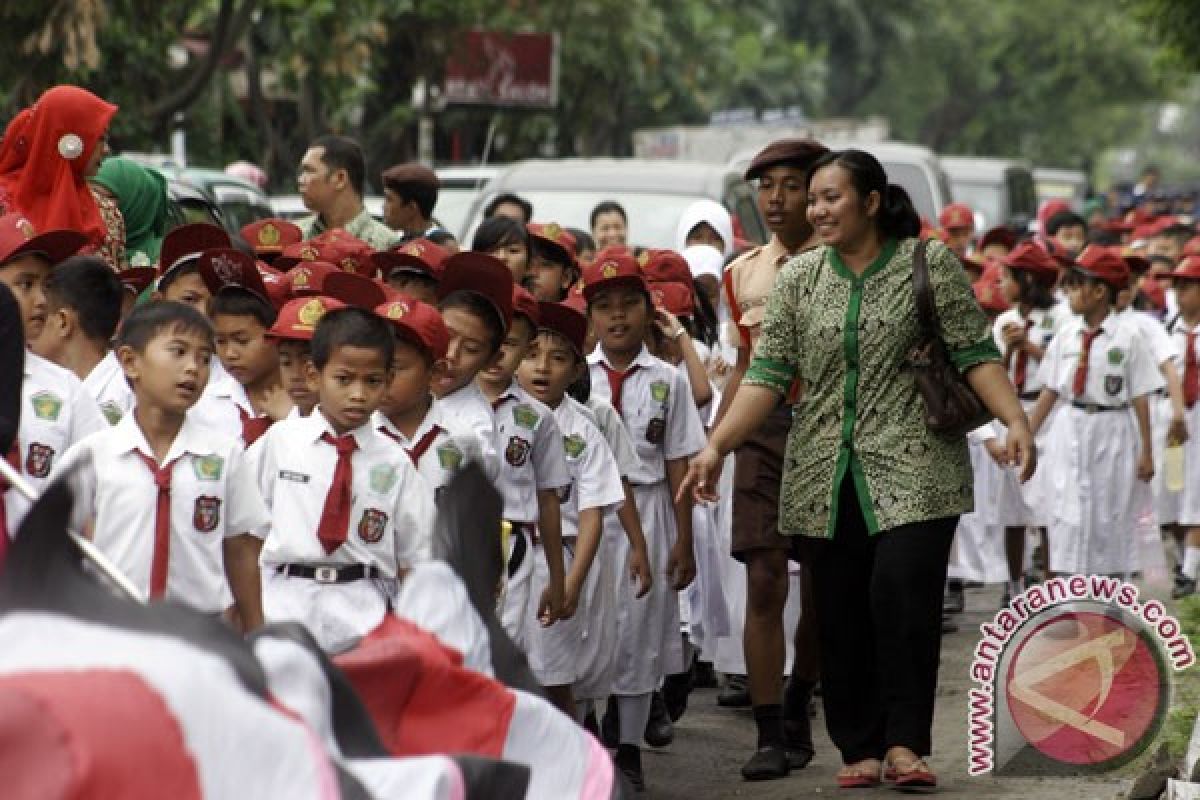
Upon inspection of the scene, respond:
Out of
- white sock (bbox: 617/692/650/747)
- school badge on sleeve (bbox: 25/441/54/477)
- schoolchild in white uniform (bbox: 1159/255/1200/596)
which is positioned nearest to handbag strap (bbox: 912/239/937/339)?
white sock (bbox: 617/692/650/747)

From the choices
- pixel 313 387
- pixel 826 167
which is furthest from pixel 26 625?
pixel 826 167

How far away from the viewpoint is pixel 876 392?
7.85m

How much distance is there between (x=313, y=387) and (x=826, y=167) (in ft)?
6.32

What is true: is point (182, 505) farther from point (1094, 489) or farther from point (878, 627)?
point (1094, 489)

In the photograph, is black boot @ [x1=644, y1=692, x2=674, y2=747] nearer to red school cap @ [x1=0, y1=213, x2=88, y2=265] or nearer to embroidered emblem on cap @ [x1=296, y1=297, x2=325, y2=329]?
embroidered emblem on cap @ [x1=296, y1=297, x2=325, y2=329]

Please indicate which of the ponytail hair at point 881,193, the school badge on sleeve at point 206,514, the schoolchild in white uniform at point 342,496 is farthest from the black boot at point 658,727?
the school badge on sleeve at point 206,514

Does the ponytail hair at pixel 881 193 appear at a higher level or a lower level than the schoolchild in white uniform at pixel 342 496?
higher

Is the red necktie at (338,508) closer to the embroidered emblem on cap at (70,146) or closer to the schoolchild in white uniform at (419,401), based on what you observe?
the schoolchild in white uniform at (419,401)

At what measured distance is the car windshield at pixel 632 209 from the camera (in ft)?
47.6

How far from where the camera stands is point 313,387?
7.00 m

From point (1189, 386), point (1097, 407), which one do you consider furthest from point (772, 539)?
point (1189, 386)

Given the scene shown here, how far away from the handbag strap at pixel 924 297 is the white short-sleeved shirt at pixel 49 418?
2.53 meters

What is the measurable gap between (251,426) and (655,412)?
80.3 inches

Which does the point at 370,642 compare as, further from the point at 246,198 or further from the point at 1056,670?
the point at 246,198
